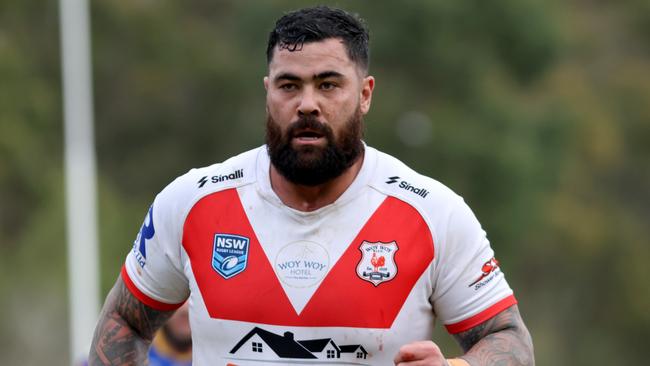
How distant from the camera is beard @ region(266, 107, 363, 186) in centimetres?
602

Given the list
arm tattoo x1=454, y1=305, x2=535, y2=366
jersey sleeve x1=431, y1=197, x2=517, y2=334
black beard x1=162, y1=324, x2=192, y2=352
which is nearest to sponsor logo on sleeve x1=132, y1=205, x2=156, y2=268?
jersey sleeve x1=431, y1=197, x2=517, y2=334

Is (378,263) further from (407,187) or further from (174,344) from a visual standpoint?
(174,344)

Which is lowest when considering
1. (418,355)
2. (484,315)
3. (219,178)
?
(418,355)

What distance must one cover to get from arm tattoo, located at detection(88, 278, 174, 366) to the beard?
34.2 inches

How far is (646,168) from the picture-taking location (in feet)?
148

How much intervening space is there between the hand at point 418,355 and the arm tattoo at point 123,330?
136 centimetres

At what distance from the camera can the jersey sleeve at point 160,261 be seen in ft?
20.7

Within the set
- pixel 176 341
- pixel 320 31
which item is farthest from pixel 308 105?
pixel 176 341

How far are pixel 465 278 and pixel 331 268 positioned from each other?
51 centimetres

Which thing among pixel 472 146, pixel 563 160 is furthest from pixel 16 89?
pixel 563 160

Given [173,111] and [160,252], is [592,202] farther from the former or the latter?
[160,252]

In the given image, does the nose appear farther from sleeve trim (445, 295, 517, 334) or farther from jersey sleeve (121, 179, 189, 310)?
sleeve trim (445, 295, 517, 334)

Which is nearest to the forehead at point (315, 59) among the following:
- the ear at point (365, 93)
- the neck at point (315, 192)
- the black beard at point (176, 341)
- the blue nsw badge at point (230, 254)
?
the ear at point (365, 93)

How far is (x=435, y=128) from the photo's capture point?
3719cm
